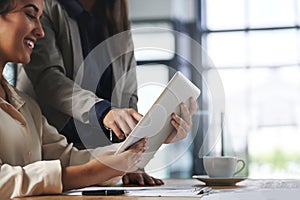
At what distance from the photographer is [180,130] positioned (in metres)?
1.01

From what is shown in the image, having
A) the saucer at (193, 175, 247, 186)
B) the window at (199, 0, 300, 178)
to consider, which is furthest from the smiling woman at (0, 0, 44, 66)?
the window at (199, 0, 300, 178)

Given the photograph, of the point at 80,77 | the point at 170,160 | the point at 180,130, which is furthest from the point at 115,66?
the point at 180,130

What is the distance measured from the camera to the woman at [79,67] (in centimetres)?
145

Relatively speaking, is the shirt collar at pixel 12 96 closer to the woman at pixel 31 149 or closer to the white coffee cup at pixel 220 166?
the woman at pixel 31 149

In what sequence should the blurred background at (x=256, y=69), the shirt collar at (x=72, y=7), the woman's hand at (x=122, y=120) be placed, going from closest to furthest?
1. the woman's hand at (x=122, y=120)
2. the shirt collar at (x=72, y=7)
3. the blurred background at (x=256, y=69)

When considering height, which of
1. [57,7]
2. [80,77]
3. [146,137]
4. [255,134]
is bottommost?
[255,134]

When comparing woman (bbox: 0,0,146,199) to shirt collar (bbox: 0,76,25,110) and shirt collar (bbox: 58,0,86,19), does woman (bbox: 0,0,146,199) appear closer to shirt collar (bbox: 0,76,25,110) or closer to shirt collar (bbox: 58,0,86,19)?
shirt collar (bbox: 0,76,25,110)

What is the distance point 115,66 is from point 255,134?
198 cm

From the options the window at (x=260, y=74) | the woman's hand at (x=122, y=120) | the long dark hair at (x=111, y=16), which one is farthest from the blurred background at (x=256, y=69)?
the woman's hand at (x=122, y=120)

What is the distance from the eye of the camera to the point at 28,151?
119cm

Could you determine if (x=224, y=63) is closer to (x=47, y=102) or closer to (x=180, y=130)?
(x=47, y=102)

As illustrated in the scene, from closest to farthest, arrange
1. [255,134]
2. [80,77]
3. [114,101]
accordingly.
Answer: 1. [114,101]
2. [80,77]
3. [255,134]

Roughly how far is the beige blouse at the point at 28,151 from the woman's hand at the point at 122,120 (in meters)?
0.04

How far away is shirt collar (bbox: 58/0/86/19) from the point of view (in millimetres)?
1736
